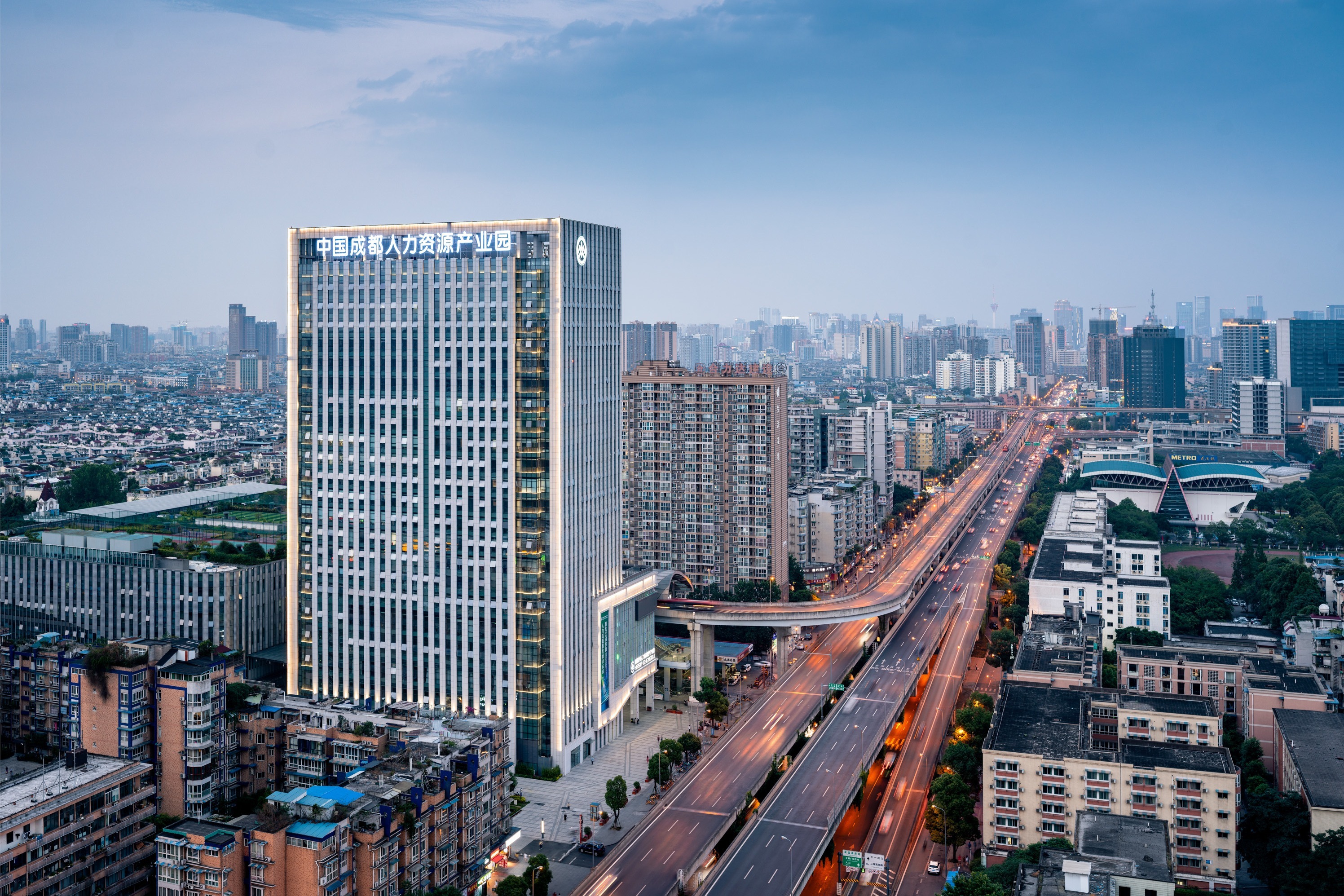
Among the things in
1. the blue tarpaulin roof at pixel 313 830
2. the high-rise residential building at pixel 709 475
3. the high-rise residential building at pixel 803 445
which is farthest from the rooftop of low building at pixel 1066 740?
the high-rise residential building at pixel 803 445

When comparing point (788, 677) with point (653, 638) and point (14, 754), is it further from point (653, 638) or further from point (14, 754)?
point (14, 754)

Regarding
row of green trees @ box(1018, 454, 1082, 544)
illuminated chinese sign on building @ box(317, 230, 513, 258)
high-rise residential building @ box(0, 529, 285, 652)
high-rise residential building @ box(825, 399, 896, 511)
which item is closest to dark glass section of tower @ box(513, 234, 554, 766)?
illuminated chinese sign on building @ box(317, 230, 513, 258)

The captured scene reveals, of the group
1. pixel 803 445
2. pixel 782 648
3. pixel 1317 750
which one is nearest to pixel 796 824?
pixel 1317 750

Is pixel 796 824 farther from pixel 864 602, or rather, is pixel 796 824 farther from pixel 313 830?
pixel 864 602

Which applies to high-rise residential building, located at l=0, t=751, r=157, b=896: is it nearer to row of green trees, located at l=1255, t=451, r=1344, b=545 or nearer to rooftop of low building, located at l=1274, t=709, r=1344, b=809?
rooftop of low building, located at l=1274, t=709, r=1344, b=809

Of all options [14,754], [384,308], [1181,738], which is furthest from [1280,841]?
[14,754]

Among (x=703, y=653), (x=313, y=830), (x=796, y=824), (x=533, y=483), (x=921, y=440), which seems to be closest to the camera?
(x=313, y=830)

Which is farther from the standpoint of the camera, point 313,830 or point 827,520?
point 827,520
